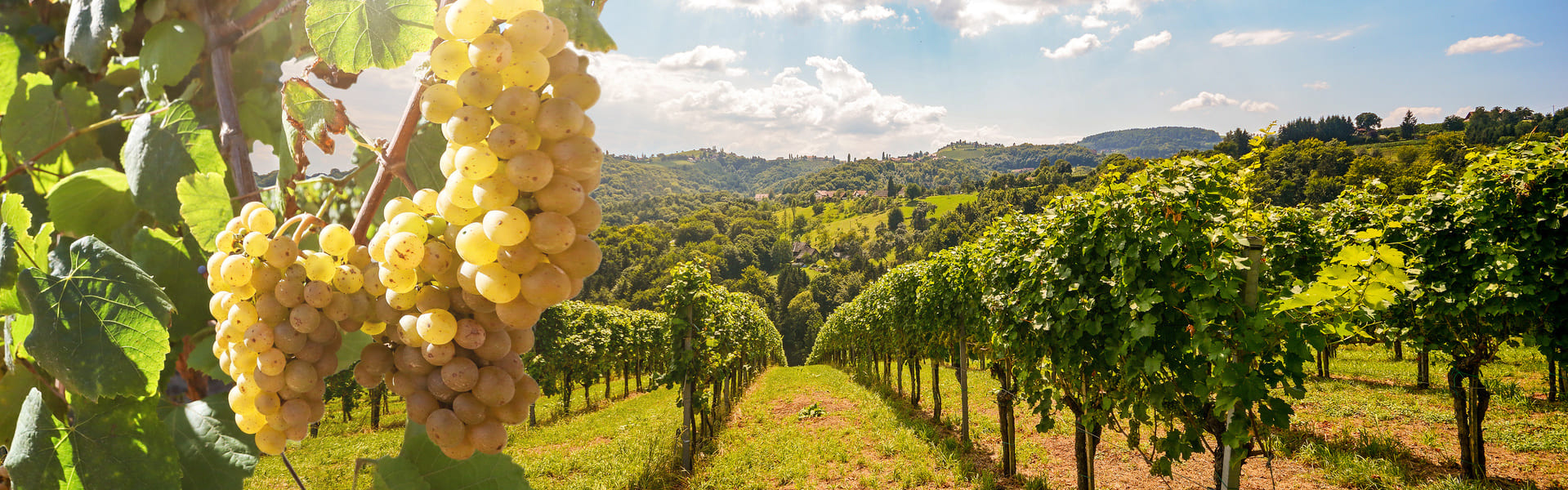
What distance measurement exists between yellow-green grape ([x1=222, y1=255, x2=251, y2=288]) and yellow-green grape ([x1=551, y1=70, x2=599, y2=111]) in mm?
347

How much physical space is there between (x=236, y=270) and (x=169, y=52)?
56 centimetres

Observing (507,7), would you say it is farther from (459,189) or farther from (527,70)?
(459,189)

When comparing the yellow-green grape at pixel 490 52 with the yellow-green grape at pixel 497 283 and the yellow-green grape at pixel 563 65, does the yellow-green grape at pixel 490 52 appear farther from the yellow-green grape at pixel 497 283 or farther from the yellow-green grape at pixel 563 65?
the yellow-green grape at pixel 497 283

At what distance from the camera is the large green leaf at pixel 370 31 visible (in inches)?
27.0

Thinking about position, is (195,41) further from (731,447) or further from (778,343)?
(778,343)

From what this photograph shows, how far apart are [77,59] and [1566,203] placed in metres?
12.8

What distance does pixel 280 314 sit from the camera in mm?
584

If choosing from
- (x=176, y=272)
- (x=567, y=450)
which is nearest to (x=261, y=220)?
(x=176, y=272)

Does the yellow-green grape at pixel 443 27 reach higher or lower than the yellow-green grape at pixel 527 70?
higher

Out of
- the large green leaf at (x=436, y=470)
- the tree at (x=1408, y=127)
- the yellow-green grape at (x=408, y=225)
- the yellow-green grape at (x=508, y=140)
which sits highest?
the tree at (x=1408, y=127)

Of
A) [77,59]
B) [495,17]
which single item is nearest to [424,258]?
[495,17]

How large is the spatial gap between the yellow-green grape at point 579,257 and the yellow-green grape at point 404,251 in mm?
110

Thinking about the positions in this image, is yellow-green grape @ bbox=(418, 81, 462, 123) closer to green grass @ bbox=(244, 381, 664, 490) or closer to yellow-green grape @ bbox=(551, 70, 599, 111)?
yellow-green grape @ bbox=(551, 70, 599, 111)

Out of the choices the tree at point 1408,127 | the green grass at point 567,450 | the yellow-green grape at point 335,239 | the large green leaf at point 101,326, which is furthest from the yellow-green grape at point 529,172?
the tree at point 1408,127
